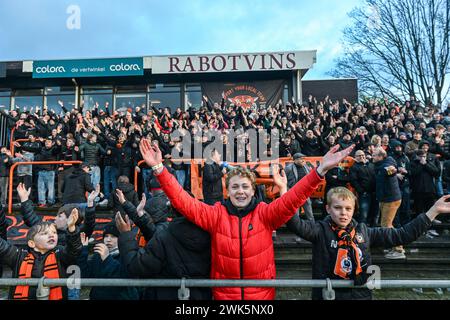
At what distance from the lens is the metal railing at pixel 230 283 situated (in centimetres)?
190

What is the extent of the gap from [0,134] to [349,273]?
12.8 meters

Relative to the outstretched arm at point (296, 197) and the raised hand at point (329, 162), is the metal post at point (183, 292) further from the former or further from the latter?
the raised hand at point (329, 162)

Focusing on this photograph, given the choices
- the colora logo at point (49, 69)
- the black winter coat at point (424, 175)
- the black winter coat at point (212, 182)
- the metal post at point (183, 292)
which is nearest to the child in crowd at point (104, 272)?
the metal post at point (183, 292)

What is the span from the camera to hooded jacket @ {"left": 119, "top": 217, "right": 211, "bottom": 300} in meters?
2.07

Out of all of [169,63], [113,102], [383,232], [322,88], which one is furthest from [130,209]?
[322,88]

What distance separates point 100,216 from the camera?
701cm

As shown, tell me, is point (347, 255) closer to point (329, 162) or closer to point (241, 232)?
point (329, 162)

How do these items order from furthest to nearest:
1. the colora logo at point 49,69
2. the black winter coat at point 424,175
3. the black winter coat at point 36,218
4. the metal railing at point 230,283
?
the colora logo at point 49,69 < the black winter coat at point 424,175 < the black winter coat at point 36,218 < the metal railing at point 230,283

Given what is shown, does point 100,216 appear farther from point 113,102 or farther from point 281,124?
point 113,102

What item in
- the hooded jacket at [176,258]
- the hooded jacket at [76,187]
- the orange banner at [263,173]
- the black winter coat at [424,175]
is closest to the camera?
the hooded jacket at [176,258]

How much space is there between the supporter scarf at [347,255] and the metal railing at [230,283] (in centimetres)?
30

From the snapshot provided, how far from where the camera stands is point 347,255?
2324 mm

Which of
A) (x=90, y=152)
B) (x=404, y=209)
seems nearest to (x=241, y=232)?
(x=404, y=209)

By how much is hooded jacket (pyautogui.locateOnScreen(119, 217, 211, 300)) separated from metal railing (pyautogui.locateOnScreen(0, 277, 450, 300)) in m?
0.11
